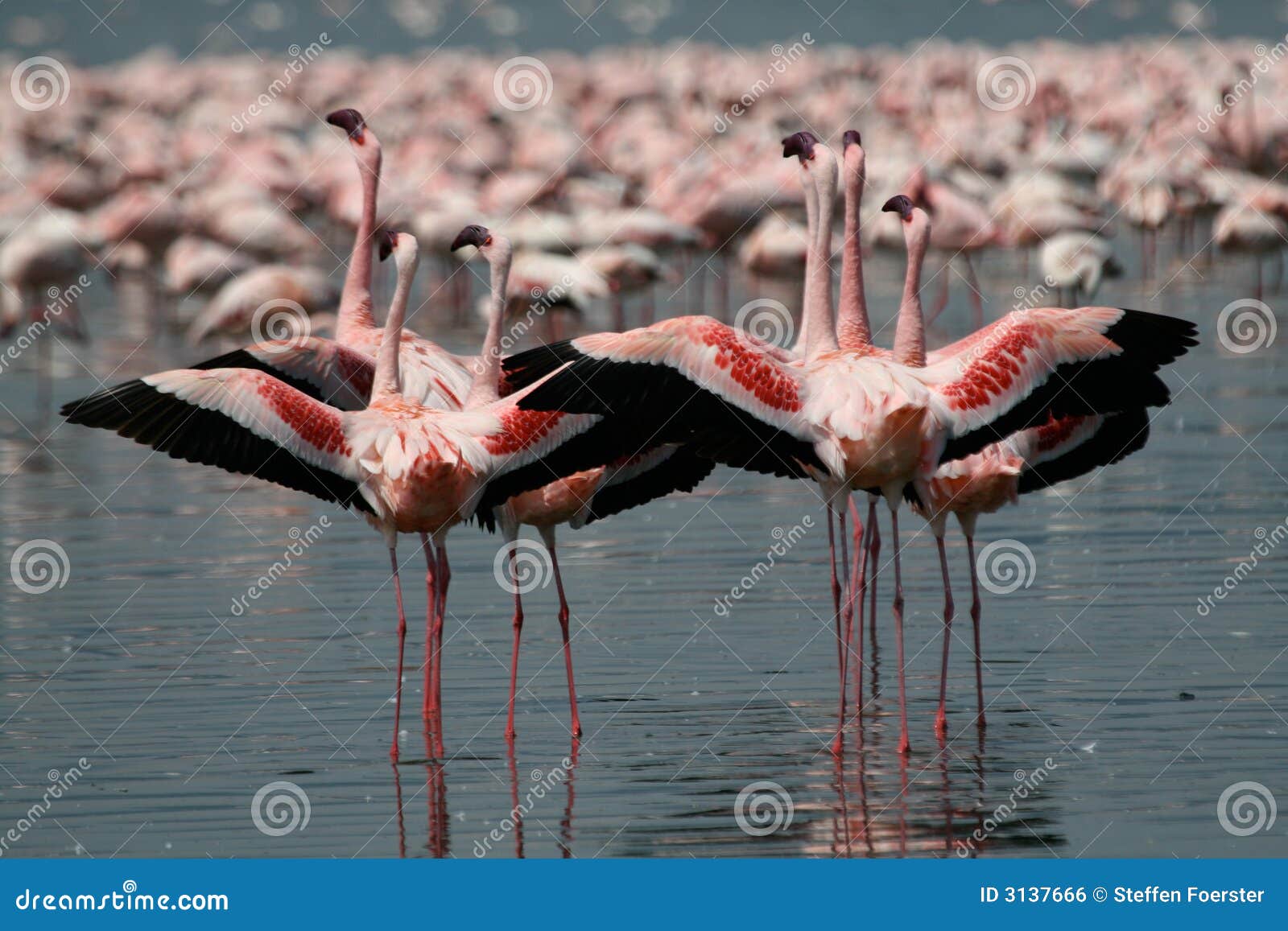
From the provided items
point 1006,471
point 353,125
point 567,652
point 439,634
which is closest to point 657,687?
point 567,652

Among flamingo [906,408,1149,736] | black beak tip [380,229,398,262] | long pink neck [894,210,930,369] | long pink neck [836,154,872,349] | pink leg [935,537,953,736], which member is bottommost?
pink leg [935,537,953,736]

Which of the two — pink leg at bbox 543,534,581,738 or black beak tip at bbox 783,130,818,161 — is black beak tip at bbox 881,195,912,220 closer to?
black beak tip at bbox 783,130,818,161

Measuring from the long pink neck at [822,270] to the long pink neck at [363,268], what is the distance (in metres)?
2.36

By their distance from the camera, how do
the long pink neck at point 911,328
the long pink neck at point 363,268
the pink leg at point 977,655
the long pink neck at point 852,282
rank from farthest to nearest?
the long pink neck at point 363,268 → the long pink neck at point 852,282 → the long pink neck at point 911,328 → the pink leg at point 977,655

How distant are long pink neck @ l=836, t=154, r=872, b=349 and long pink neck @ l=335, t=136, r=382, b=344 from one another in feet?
7.46

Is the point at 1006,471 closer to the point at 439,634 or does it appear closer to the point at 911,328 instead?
the point at 911,328

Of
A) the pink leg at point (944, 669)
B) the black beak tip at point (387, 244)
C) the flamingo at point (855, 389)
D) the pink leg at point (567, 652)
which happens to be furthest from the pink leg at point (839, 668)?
the black beak tip at point (387, 244)

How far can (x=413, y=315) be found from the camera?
21.0m

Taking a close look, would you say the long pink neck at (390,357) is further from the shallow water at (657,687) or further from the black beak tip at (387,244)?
the shallow water at (657,687)

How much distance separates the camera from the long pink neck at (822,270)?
7.34 meters

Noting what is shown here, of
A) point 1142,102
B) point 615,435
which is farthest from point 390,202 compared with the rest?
point 615,435

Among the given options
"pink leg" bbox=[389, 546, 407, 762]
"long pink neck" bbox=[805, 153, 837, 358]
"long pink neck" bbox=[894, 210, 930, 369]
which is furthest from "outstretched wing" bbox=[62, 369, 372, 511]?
"long pink neck" bbox=[894, 210, 930, 369]

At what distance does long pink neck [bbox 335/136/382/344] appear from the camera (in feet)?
29.7

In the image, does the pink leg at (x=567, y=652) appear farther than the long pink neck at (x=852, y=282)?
No
